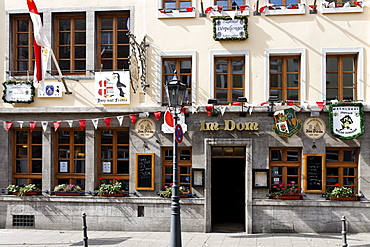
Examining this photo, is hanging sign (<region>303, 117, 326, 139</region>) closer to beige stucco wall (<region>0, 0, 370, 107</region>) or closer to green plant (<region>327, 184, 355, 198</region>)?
beige stucco wall (<region>0, 0, 370, 107</region>)

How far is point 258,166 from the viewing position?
14.3 meters

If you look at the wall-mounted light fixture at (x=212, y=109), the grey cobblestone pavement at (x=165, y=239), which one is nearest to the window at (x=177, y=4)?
the wall-mounted light fixture at (x=212, y=109)

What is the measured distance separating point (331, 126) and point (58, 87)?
28.0 feet

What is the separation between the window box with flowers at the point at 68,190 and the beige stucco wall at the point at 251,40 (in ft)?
8.60

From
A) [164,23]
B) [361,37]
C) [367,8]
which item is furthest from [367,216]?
[164,23]

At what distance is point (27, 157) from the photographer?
15461 millimetres

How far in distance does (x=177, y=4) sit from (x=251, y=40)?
102 inches

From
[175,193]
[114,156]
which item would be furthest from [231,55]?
[175,193]

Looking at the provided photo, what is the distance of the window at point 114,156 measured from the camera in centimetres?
1512

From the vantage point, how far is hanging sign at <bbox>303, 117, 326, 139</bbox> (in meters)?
14.0

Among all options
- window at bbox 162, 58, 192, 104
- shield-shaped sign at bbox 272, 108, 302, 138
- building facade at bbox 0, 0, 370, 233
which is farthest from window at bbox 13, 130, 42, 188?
shield-shaped sign at bbox 272, 108, 302, 138

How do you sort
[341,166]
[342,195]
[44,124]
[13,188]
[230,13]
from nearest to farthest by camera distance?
1. [342,195]
2. [341,166]
3. [230,13]
4. [44,124]
5. [13,188]

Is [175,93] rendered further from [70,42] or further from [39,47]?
[70,42]

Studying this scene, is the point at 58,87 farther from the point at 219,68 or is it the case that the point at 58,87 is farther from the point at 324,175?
the point at 324,175
